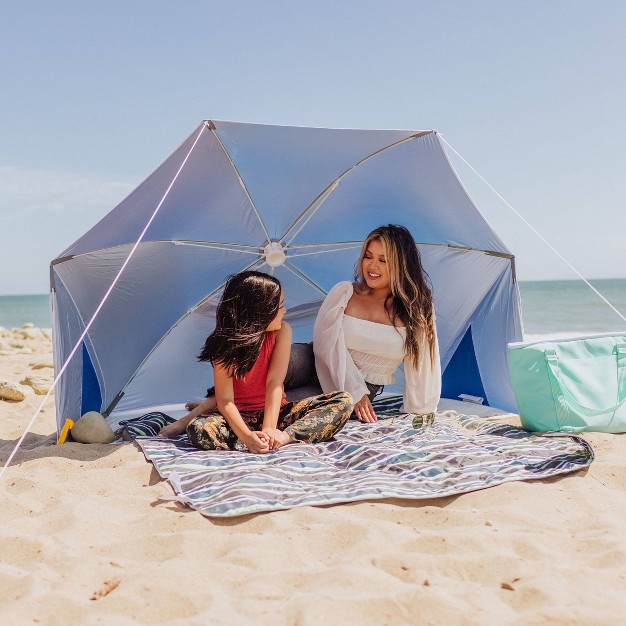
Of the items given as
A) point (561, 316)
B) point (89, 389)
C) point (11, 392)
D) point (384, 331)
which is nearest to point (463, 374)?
point (384, 331)

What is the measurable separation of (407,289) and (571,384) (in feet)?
3.41

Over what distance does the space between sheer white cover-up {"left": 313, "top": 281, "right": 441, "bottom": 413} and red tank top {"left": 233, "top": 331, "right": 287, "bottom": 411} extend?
0.60 m

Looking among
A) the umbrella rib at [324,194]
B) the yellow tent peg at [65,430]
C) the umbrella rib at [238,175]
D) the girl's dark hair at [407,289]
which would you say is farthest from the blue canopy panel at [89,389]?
the girl's dark hair at [407,289]

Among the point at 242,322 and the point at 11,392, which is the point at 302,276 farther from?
the point at 11,392

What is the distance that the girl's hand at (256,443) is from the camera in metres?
3.11

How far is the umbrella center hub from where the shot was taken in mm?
4664

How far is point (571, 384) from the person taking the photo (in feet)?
11.7

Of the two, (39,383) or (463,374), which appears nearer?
(463,374)

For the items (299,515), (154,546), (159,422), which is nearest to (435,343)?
(159,422)

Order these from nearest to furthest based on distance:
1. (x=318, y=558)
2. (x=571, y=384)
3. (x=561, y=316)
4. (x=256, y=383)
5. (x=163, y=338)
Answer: (x=318, y=558) → (x=256, y=383) → (x=571, y=384) → (x=163, y=338) → (x=561, y=316)

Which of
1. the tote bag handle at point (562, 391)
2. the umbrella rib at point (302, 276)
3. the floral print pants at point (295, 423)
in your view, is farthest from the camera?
the umbrella rib at point (302, 276)

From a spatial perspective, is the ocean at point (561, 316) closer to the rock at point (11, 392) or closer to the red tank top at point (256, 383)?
the rock at point (11, 392)

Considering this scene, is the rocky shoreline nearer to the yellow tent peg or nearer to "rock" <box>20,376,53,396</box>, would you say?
"rock" <box>20,376,53,396</box>

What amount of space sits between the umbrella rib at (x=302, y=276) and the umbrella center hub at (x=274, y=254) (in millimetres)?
142
